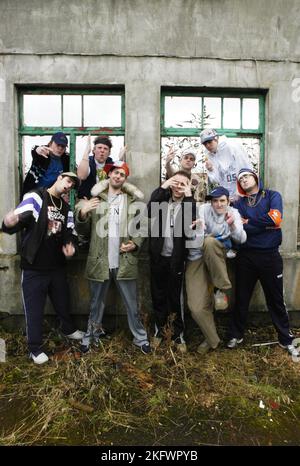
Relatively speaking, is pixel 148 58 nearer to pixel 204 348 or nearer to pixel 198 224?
pixel 198 224

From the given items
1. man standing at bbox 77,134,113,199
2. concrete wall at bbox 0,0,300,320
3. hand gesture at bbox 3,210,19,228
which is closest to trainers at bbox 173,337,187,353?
concrete wall at bbox 0,0,300,320

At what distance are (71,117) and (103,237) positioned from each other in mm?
2012

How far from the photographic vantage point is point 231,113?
495cm

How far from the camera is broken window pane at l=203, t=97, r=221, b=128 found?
4.93m

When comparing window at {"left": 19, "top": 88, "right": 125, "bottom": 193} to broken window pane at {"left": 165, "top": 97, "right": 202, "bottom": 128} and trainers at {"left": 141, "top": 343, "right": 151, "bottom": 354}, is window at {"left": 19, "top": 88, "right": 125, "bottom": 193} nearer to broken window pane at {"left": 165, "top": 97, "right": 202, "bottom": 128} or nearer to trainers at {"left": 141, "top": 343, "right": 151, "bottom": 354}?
broken window pane at {"left": 165, "top": 97, "right": 202, "bottom": 128}

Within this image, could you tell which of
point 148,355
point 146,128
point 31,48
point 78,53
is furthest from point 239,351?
point 31,48

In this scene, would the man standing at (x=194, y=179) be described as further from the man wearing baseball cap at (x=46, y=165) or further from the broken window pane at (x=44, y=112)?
the broken window pane at (x=44, y=112)

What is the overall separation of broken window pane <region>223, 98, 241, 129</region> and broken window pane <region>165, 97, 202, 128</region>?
38 cm

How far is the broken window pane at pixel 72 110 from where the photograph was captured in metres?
4.84

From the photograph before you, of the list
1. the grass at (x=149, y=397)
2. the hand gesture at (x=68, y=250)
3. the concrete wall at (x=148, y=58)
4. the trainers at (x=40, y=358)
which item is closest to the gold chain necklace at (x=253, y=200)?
the concrete wall at (x=148, y=58)

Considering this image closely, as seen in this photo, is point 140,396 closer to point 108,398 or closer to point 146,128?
point 108,398

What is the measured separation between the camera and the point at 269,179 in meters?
4.85

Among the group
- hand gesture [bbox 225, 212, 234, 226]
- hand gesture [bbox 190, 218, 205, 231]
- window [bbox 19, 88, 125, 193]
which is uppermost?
window [bbox 19, 88, 125, 193]

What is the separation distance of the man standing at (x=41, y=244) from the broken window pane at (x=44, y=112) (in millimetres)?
1407
